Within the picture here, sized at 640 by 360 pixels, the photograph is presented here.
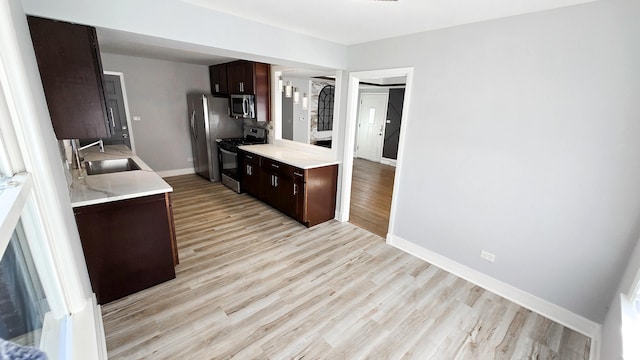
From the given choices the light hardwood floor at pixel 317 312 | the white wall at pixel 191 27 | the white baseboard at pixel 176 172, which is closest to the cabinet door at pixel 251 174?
the light hardwood floor at pixel 317 312

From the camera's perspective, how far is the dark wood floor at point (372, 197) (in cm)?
383

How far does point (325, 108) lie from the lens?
20.0ft

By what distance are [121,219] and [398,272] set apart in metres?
2.58

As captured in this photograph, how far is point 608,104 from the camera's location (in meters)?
1.76

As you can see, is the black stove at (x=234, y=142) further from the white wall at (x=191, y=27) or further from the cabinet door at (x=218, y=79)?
the white wall at (x=191, y=27)

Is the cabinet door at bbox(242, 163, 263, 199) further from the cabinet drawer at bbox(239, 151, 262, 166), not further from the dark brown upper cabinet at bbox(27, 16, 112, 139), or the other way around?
the dark brown upper cabinet at bbox(27, 16, 112, 139)

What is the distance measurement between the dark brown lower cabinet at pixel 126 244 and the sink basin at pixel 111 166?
4.62 feet

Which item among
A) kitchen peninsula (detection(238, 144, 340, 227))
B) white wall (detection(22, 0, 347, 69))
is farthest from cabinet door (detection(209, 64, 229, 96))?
white wall (detection(22, 0, 347, 69))

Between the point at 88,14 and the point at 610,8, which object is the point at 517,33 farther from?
the point at 88,14

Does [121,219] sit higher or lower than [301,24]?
lower

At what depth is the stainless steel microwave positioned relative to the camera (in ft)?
14.6

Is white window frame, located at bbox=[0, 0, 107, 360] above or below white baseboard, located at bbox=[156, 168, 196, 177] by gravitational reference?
above

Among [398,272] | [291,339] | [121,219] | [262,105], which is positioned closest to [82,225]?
[121,219]

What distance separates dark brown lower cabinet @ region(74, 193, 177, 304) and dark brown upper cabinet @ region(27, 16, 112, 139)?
1.97ft
